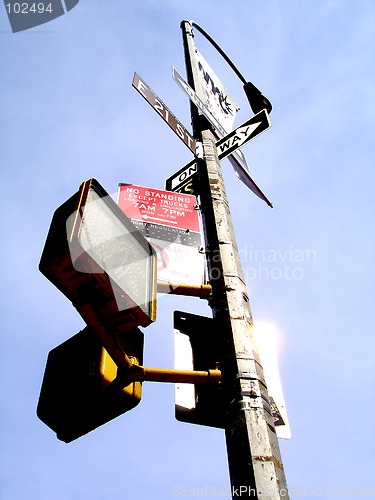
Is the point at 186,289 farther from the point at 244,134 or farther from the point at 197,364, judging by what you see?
the point at 244,134

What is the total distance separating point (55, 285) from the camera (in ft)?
6.76

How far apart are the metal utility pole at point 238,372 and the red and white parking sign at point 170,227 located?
0.56 meters

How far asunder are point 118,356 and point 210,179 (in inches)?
90.7

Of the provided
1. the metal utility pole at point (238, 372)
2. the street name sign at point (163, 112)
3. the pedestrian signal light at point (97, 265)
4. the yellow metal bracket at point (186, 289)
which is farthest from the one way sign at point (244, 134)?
the pedestrian signal light at point (97, 265)

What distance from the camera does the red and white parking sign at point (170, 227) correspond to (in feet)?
12.1

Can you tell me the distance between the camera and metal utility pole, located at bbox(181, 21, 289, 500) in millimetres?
1905

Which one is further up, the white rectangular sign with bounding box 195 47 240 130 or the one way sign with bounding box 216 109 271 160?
the white rectangular sign with bounding box 195 47 240 130

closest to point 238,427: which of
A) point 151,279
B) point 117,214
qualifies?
point 151,279

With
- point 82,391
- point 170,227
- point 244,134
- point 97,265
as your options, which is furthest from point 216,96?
point 82,391

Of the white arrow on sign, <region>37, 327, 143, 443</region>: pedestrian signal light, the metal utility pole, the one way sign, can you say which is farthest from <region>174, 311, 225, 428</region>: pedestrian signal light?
the white arrow on sign

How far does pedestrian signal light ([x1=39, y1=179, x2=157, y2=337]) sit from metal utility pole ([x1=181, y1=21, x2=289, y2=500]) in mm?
678

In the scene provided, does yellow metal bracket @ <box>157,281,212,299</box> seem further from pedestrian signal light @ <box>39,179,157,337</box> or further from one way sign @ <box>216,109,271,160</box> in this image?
one way sign @ <box>216,109,271,160</box>

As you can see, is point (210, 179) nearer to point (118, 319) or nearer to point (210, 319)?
point (210, 319)

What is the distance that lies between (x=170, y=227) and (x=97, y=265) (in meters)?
2.32
